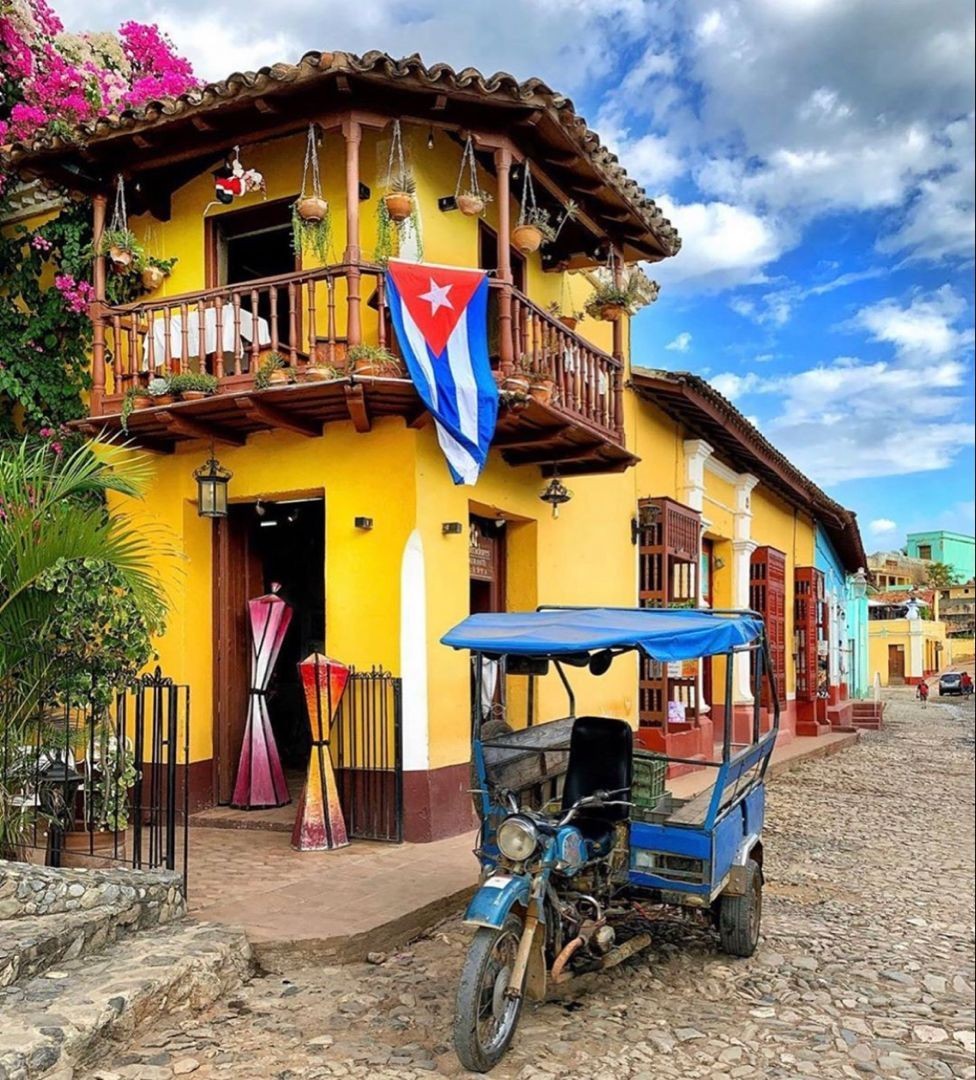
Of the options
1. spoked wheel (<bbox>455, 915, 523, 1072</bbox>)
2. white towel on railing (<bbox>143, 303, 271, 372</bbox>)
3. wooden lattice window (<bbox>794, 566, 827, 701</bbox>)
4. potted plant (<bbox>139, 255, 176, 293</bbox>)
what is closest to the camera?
spoked wheel (<bbox>455, 915, 523, 1072</bbox>)

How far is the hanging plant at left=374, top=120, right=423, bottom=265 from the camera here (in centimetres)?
789

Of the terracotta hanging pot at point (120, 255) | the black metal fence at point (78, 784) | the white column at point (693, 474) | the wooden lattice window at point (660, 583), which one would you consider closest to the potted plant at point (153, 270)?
the terracotta hanging pot at point (120, 255)

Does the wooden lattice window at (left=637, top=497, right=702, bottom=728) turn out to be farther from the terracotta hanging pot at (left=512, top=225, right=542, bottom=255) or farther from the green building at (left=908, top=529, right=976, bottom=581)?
the green building at (left=908, top=529, right=976, bottom=581)

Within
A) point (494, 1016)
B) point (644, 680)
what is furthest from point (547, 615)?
point (644, 680)

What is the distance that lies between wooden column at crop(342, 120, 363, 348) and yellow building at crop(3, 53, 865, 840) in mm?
20

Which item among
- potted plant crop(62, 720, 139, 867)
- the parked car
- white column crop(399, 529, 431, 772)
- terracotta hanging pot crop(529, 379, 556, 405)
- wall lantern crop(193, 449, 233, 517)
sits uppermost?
terracotta hanging pot crop(529, 379, 556, 405)

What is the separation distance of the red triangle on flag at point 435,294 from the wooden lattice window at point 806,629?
15042 mm

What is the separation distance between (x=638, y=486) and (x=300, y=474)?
5.61 metres

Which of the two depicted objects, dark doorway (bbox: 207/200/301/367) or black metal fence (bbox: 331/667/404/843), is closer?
black metal fence (bbox: 331/667/404/843)

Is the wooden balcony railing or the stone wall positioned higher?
the wooden balcony railing

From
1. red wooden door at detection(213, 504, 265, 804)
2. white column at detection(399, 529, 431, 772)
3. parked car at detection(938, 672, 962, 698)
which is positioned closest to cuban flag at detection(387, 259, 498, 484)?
white column at detection(399, 529, 431, 772)

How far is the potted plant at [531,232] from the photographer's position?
8.73 m

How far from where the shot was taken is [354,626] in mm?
8383

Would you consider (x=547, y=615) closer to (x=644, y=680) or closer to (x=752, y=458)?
(x=644, y=680)
